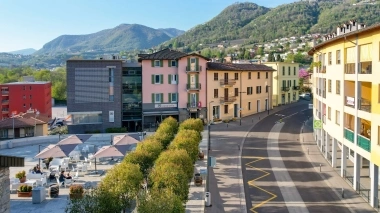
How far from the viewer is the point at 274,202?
24578 mm

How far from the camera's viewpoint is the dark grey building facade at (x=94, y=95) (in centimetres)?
5250

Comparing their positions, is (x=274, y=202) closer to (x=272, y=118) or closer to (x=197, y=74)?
(x=197, y=74)

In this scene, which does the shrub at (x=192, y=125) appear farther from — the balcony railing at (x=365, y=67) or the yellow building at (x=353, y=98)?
the balcony railing at (x=365, y=67)

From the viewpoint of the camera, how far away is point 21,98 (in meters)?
95.3

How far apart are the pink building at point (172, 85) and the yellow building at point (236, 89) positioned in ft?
6.46

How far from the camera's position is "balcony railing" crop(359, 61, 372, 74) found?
83.8 feet

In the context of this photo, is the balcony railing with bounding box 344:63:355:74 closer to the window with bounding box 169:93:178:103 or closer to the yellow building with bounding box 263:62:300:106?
the window with bounding box 169:93:178:103

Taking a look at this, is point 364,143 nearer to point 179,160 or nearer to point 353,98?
point 353,98

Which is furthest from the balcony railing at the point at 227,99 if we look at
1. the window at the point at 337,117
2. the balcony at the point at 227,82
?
the window at the point at 337,117

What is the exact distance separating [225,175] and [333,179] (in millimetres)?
8554

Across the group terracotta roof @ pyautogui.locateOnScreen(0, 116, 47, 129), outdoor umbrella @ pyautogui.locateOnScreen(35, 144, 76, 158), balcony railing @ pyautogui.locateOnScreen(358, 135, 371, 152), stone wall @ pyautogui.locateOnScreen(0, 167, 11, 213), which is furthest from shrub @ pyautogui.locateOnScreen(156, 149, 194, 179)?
terracotta roof @ pyautogui.locateOnScreen(0, 116, 47, 129)

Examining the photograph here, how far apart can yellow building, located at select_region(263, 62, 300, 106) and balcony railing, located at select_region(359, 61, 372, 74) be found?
51297 millimetres

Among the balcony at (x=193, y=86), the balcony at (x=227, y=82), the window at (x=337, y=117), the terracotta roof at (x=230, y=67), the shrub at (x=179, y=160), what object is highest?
the terracotta roof at (x=230, y=67)

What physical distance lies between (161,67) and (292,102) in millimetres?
40595
